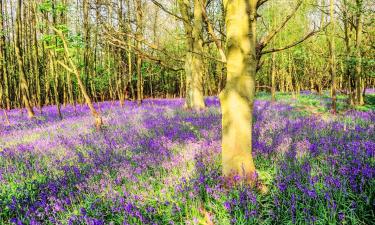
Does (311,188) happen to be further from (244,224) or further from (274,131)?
(274,131)

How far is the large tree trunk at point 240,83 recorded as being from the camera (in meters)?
3.37

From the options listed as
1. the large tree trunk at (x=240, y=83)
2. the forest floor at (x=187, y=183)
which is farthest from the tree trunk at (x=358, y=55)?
the large tree trunk at (x=240, y=83)

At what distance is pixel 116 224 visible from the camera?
3.31m

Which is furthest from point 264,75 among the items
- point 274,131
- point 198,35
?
point 274,131

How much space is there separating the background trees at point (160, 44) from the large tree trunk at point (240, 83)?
5.4 inches

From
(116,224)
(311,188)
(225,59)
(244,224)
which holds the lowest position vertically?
(116,224)

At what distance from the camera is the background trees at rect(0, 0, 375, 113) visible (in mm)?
8031

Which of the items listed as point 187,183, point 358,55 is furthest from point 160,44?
point 187,183

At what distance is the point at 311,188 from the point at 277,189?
43 cm

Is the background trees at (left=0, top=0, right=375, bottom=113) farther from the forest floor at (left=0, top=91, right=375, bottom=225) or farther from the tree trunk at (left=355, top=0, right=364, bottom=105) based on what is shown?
the forest floor at (left=0, top=91, right=375, bottom=225)

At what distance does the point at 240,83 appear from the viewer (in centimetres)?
340

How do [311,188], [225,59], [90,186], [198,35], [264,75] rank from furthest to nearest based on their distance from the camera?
[264,75], [198,35], [90,186], [225,59], [311,188]

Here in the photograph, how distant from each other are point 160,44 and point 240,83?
16711 millimetres

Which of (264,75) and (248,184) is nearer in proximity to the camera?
(248,184)
